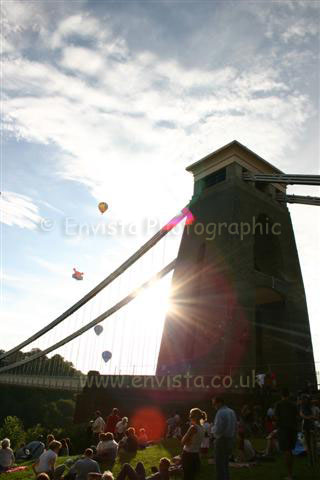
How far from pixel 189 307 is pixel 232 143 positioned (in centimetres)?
A: 1024

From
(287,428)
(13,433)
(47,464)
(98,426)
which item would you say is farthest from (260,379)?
(13,433)

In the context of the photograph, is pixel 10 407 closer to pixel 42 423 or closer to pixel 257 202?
pixel 42 423

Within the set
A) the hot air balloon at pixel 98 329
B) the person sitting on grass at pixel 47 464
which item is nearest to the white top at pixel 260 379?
the person sitting on grass at pixel 47 464

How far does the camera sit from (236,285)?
20750mm

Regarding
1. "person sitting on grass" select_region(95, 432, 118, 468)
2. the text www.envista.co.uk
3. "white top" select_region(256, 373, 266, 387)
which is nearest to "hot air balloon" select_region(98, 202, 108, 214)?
the text www.envista.co.uk

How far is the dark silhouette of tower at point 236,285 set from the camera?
20.1m

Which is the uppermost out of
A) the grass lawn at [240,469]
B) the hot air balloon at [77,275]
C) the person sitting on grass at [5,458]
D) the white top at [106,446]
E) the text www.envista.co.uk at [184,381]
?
the hot air balloon at [77,275]

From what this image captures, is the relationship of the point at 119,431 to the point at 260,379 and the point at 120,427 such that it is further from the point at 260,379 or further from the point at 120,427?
the point at 260,379

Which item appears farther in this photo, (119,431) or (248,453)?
(119,431)

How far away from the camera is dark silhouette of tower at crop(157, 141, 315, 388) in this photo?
2011 centimetres

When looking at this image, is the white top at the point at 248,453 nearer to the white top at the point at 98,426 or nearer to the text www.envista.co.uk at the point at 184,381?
the white top at the point at 98,426

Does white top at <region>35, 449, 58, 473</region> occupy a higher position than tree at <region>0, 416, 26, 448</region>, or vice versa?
white top at <region>35, 449, 58, 473</region>

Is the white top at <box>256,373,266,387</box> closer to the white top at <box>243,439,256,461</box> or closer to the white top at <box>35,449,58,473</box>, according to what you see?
the white top at <box>243,439,256,461</box>

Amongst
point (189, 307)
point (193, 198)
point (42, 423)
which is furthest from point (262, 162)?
point (42, 423)
